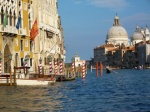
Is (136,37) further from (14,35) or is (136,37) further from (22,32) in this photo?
(14,35)

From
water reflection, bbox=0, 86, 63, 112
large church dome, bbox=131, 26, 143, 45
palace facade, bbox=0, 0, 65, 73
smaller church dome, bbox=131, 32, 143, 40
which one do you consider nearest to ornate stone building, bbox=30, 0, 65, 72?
palace facade, bbox=0, 0, 65, 73

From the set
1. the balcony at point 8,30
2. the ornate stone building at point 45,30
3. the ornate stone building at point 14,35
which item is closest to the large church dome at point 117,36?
the ornate stone building at point 45,30

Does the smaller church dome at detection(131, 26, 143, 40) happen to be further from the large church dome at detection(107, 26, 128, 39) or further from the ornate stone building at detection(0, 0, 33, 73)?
the ornate stone building at detection(0, 0, 33, 73)

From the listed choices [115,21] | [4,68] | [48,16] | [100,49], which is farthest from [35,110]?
[115,21]

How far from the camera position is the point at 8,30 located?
35.8m

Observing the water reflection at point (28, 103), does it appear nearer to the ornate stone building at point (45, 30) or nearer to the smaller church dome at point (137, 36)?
the ornate stone building at point (45, 30)

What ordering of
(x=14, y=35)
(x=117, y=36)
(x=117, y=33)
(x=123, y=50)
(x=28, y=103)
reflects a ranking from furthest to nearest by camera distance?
(x=117, y=36) < (x=117, y=33) < (x=123, y=50) < (x=14, y=35) < (x=28, y=103)

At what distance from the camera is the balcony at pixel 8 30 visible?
3519 cm

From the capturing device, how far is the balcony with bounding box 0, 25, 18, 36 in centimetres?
3519

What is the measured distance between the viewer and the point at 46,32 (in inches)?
1812

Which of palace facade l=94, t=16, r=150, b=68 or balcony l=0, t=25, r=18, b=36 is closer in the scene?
balcony l=0, t=25, r=18, b=36

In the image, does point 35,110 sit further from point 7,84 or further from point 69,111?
point 7,84

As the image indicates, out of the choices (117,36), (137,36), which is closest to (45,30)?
(117,36)

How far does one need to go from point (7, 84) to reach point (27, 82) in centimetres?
139
